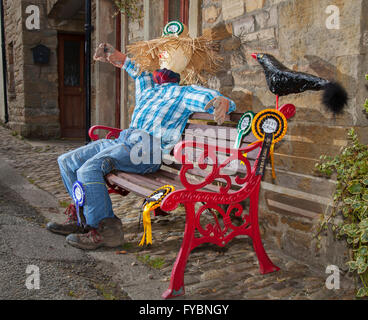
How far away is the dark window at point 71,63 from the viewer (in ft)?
30.2

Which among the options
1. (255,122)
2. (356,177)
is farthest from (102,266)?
(356,177)

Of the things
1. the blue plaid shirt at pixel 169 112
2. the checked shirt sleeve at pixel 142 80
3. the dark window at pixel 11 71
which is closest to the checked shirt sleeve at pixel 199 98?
the blue plaid shirt at pixel 169 112

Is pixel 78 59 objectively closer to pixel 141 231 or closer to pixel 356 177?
pixel 141 231

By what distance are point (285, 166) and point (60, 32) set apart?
7889 mm

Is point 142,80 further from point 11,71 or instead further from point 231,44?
point 11,71

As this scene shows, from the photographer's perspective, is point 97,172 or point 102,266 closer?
point 102,266

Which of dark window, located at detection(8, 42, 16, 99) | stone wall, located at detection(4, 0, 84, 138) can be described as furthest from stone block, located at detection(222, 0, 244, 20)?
dark window, located at detection(8, 42, 16, 99)

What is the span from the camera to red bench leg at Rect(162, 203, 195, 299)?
6.74 feet

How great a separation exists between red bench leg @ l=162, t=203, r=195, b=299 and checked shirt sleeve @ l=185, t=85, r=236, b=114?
879 millimetres

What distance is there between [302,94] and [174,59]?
1.12 meters

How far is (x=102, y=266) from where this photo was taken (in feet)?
8.04

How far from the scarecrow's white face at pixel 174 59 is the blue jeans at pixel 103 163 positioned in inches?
24.1

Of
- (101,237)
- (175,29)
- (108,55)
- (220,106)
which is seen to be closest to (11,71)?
(108,55)

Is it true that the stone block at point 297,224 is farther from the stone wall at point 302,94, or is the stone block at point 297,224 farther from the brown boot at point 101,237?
the brown boot at point 101,237
